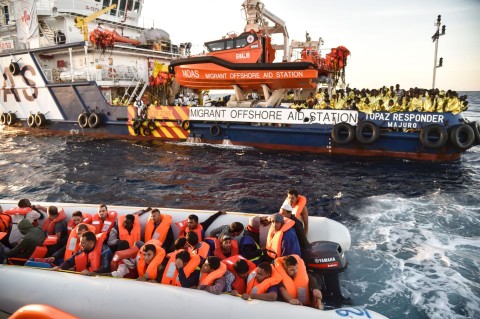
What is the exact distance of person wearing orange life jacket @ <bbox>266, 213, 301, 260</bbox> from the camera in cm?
425

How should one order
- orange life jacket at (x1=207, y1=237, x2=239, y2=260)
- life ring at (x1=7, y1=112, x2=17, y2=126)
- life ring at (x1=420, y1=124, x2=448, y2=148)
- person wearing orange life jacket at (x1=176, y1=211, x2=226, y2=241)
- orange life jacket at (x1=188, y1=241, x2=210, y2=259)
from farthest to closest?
life ring at (x1=7, y1=112, x2=17, y2=126) < life ring at (x1=420, y1=124, x2=448, y2=148) < person wearing orange life jacket at (x1=176, y1=211, x2=226, y2=241) < orange life jacket at (x1=207, y1=237, x2=239, y2=260) < orange life jacket at (x1=188, y1=241, x2=210, y2=259)

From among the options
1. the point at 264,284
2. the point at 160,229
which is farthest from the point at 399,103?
the point at 264,284

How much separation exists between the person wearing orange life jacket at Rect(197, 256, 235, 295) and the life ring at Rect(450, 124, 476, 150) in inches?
357

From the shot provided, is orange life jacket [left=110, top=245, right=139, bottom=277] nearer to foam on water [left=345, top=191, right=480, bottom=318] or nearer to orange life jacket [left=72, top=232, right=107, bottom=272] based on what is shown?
orange life jacket [left=72, top=232, right=107, bottom=272]

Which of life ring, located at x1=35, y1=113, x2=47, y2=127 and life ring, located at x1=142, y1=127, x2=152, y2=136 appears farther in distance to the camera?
life ring, located at x1=35, y1=113, x2=47, y2=127

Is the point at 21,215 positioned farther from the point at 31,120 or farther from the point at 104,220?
the point at 31,120

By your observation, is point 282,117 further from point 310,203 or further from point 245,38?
point 310,203

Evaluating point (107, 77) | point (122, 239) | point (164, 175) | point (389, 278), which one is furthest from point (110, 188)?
point (107, 77)

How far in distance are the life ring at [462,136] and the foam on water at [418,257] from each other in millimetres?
2984

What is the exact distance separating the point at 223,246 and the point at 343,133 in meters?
7.90

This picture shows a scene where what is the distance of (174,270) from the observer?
385cm

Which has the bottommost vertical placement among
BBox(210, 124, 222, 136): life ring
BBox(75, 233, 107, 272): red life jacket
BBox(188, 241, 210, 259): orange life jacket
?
BBox(75, 233, 107, 272): red life jacket

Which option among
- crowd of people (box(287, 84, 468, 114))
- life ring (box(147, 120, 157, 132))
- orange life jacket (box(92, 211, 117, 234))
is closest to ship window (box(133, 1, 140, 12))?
life ring (box(147, 120, 157, 132))

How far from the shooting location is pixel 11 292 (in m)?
3.70
